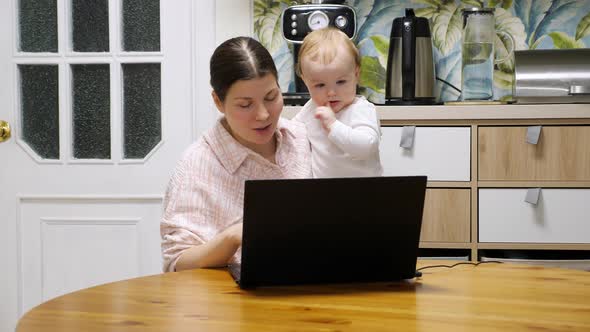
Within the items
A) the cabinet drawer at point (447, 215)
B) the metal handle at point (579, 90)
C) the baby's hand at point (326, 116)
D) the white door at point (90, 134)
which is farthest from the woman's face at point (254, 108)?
the white door at point (90, 134)

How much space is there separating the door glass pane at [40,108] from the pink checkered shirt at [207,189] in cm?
179

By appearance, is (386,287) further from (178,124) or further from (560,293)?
(178,124)

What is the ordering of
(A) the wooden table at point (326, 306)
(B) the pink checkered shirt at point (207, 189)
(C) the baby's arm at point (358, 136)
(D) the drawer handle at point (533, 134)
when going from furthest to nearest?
(D) the drawer handle at point (533, 134), (C) the baby's arm at point (358, 136), (B) the pink checkered shirt at point (207, 189), (A) the wooden table at point (326, 306)

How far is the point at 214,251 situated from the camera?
57.1 inches

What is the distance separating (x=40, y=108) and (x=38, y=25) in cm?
34

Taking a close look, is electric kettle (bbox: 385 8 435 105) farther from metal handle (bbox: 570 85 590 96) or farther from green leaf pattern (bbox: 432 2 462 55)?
metal handle (bbox: 570 85 590 96)

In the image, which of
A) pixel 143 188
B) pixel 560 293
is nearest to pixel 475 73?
pixel 143 188

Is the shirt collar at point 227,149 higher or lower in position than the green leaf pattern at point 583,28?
lower

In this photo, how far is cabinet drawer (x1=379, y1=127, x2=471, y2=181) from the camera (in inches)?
108

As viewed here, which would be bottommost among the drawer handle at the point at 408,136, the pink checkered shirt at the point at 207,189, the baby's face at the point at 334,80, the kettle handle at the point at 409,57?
the pink checkered shirt at the point at 207,189

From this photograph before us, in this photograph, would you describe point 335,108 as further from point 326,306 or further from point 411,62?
point 411,62

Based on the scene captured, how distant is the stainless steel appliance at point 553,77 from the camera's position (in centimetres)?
276

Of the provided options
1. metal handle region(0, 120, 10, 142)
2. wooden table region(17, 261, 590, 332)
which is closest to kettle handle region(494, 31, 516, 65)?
wooden table region(17, 261, 590, 332)

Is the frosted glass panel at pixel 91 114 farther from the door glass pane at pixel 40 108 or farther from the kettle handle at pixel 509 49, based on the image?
the kettle handle at pixel 509 49
